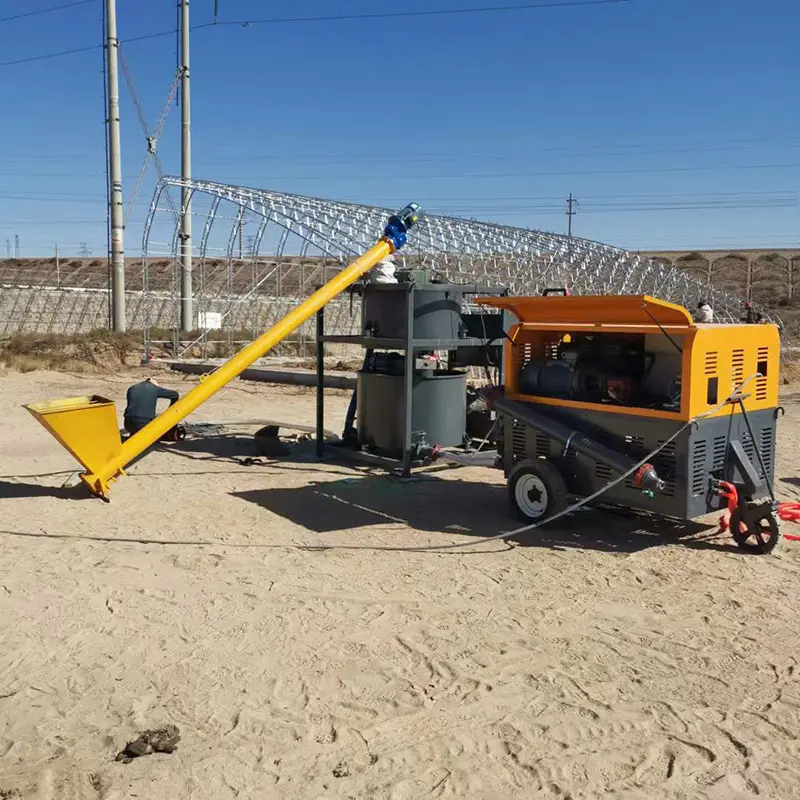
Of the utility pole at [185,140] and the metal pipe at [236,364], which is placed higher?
the utility pole at [185,140]

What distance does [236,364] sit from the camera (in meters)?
9.59

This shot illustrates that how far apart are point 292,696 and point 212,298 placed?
26.4 metres

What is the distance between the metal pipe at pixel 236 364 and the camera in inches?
356

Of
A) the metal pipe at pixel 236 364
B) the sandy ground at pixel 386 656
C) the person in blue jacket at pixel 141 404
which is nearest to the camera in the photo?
the sandy ground at pixel 386 656

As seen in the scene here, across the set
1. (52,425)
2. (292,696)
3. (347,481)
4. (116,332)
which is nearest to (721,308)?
(116,332)

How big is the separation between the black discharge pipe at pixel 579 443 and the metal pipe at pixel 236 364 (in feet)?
9.25

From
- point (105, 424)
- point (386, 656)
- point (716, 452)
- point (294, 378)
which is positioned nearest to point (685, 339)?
point (716, 452)

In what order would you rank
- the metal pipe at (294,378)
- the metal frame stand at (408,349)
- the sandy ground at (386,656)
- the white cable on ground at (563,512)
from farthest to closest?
1. the metal pipe at (294,378)
2. the metal frame stand at (408,349)
3. the white cable on ground at (563,512)
4. the sandy ground at (386,656)

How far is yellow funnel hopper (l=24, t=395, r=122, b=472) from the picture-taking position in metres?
8.45

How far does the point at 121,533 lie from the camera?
7961mm

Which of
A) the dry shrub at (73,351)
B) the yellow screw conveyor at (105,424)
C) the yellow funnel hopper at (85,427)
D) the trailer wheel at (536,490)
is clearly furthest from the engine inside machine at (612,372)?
the dry shrub at (73,351)

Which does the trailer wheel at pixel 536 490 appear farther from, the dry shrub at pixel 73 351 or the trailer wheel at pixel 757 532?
the dry shrub at pixel 73 351

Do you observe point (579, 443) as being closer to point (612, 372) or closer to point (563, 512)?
point (563, 512)

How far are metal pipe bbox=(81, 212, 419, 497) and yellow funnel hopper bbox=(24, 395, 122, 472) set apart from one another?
0.12 metres
